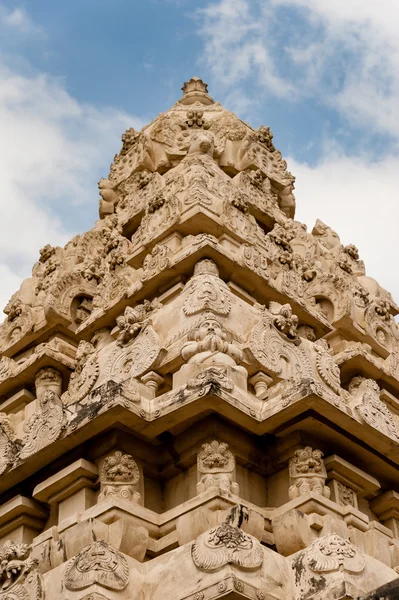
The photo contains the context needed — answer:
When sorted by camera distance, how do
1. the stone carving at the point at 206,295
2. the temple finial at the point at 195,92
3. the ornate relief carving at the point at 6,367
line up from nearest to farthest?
the stone carving at the point at 206,295 < the ornate relief carving at the point at 6,367 < the temple finial at the point at 195,92

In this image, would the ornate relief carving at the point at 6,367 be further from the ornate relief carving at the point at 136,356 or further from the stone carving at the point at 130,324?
the ornate relief carving at the point at 136,356

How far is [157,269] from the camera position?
14672 millimetres

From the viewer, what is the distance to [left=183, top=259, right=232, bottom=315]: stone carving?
1316cm

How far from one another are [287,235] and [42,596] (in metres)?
8.07

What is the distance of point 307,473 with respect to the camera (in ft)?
38.2

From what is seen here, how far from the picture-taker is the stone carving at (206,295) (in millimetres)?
13156

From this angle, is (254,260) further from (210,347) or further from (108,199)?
(108,199)

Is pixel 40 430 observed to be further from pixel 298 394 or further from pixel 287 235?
pixel 287 235

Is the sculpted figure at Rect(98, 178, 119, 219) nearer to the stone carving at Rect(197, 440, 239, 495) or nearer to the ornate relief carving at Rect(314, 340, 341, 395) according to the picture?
the ornate relief carving at Rect(314, 340, 341, 395)

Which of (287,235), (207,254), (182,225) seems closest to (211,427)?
(207,254)

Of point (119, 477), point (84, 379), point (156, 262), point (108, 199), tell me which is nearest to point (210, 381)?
point (119, 477)

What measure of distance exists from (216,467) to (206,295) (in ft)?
8.75

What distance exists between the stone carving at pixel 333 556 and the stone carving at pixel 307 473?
3.33 feet

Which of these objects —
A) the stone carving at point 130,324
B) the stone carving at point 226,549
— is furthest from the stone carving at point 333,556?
the stone carving at point 130,324
